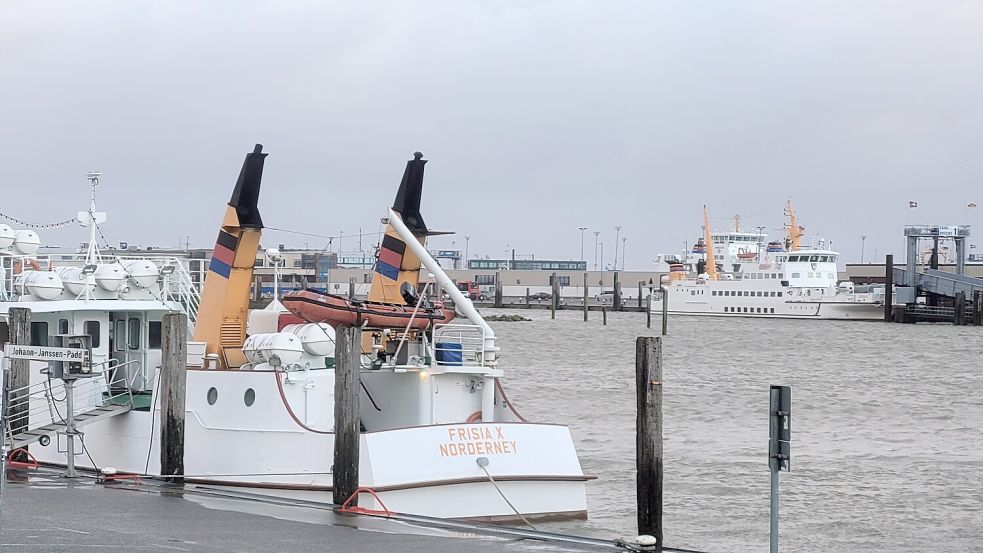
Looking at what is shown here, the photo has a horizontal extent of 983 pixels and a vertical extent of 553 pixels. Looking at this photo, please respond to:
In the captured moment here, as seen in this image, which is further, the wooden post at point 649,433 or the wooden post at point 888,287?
the wooden post at point 888,287

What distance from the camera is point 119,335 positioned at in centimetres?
2414

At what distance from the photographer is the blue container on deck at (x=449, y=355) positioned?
2123 centimetres

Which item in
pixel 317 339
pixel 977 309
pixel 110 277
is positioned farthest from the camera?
pixel 977 309

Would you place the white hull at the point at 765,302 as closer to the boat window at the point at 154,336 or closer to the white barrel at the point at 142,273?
the boat window at the point at 154,336

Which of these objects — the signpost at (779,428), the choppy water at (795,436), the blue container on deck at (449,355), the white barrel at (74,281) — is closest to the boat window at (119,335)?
the white barrel at (74,281)

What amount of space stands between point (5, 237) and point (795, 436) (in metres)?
20.8

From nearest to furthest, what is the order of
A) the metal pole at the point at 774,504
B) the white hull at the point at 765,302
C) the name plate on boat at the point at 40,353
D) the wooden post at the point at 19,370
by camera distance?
the metal pole at the point at 774,504 < the name plate on boat at the point at 40,353 < the wooden post at the point at 19,370 < the white hull at the point at 765,302

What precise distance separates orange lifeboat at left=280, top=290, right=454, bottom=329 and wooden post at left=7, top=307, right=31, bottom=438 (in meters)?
4.18

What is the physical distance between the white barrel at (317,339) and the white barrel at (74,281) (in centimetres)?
481

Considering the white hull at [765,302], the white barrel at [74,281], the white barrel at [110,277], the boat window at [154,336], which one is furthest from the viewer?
the white hull at [765,302]

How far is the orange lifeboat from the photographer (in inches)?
816

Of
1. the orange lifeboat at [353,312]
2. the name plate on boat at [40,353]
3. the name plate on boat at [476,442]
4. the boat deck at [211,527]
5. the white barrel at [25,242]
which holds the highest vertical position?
the white barrel at [25,242]

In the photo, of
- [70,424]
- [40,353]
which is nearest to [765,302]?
[70,424]

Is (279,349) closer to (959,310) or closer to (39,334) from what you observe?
(39,334)
